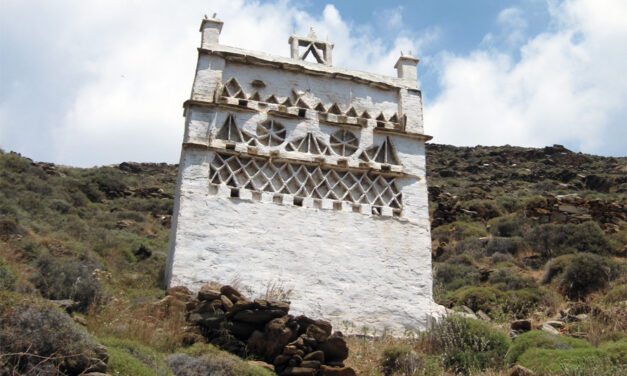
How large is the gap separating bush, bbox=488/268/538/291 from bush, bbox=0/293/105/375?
577 inches

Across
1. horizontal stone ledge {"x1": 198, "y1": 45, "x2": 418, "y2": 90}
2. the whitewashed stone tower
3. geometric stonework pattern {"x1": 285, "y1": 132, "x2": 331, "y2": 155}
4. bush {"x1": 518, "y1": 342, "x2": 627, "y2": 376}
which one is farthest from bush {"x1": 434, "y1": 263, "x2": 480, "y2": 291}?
bush {"x1": 518, "y1": 342, "x2": 627, "y2": 376}

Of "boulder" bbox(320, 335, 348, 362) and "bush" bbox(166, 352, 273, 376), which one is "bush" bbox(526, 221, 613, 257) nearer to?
"boulder" bbox(320, 335, 348, 362)

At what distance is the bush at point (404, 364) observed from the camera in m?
10.2

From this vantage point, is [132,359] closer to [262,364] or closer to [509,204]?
[262,364]

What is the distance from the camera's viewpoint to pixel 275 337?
31.7 ft

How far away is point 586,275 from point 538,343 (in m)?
8.95

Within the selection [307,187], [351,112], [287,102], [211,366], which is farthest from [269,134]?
[211,366]

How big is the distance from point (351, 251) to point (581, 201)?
63.1 feet

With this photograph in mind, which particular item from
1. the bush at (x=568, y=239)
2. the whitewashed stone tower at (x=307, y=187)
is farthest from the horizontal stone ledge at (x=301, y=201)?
the bush at (x=568, y=239)

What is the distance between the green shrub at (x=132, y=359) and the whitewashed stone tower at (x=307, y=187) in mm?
3396

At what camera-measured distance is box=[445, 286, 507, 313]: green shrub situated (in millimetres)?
17370

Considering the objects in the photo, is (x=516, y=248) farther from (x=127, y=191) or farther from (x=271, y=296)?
(x=127, y=191)

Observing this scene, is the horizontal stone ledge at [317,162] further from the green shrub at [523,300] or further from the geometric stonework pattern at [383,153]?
the green shrub at [523,300]

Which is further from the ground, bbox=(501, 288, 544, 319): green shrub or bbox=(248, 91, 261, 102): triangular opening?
bbox=(248, 91, 261, 102): triangular opening
